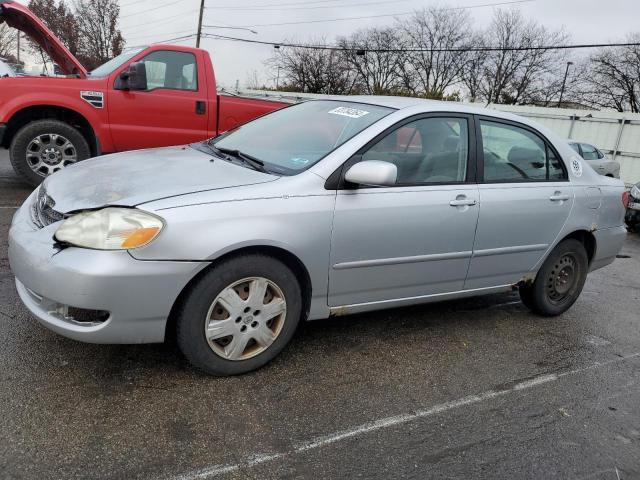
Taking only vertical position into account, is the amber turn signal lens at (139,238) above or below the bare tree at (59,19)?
below

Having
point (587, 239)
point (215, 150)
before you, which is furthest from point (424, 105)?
point (587, 239)

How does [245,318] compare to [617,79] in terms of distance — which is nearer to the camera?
[245,318]

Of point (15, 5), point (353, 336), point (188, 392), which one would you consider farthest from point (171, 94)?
point (188, 392)

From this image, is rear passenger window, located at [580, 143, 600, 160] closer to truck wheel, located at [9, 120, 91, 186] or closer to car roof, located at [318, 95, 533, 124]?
car roof, located at [318, 95, 533, 124]

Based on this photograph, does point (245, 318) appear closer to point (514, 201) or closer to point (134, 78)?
point (514, 201)

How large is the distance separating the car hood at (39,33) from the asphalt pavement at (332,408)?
4047 mm

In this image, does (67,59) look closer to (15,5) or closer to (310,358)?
(15,5)

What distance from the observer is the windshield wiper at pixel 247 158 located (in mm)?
3313

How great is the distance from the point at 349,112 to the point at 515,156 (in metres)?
1.32

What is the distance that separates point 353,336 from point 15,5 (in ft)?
19.7

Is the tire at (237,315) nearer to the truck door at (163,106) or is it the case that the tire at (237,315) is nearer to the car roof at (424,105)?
the car roof at (424,105)

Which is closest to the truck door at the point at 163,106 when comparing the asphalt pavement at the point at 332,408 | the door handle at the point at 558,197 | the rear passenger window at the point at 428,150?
the asphalt pavement at the point at 332,408

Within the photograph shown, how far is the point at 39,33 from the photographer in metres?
7.05

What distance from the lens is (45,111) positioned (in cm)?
672
